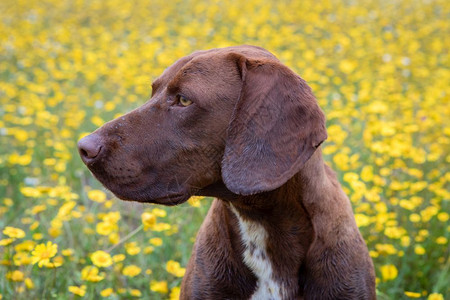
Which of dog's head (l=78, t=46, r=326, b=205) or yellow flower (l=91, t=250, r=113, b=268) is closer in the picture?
dog's head (l=78, t=46, r=326, b=205)

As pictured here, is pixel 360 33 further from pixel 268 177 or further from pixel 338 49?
pixel 268 177

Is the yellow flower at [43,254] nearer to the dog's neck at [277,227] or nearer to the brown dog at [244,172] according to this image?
the brown dog at [244,172]

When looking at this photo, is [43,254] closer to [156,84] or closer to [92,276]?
[92,276]

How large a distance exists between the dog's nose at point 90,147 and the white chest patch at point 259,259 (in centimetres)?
72

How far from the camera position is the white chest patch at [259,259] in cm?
251

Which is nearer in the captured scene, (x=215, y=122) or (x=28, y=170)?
(x=215, y=122)

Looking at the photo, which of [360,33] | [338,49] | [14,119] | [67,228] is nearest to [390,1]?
[360,33]

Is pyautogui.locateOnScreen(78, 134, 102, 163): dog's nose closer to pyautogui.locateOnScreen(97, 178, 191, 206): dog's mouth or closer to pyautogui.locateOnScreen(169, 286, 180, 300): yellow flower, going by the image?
pyautogui.locateOnScreen(97, 178, 191, 206): dog's mouth

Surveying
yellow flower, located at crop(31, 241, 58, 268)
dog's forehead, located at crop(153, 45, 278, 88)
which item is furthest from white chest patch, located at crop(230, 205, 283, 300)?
yellow flower, located at crop(31, 241, 58, 268)

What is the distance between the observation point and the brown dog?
2203mm

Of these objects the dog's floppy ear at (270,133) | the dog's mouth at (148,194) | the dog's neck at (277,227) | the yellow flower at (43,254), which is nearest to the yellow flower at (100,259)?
the yellow flower at (43,254)

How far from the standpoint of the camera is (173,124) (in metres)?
2.29

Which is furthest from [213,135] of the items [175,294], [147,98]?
[147,98]

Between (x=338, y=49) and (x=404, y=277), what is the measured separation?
532 centimetres
